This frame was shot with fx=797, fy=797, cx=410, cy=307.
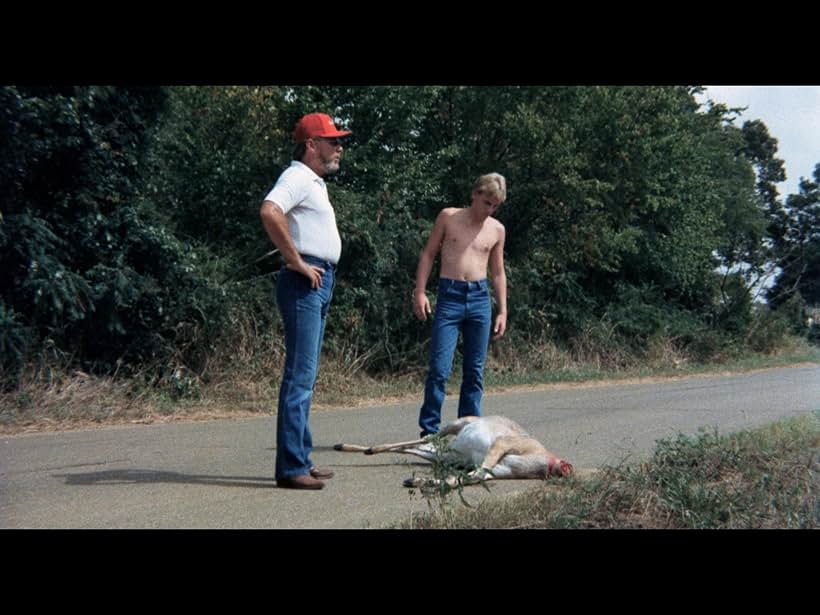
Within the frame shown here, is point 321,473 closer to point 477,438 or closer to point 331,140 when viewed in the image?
point 477,438

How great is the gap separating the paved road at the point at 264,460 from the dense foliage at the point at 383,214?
185cm

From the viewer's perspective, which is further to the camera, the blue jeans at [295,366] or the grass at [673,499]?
the blue jeans at [295,366]

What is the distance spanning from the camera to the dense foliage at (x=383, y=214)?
9133mm

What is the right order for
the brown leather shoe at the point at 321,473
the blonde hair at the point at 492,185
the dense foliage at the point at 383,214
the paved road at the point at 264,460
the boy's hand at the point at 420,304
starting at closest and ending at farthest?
the paved road at the point at 264,460, the brown leather shoe at the point at 321,473, the blonde hair at the point at 492,185, the boy's hand at the point at 420,304, the dense foliage at the point at 383,214

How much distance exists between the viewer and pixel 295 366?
5.09m

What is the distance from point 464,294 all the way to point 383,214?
7029 millimetres

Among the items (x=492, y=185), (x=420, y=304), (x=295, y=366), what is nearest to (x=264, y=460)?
(x=295, y=366)

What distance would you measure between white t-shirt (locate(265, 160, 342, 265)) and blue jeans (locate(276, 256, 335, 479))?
109mm

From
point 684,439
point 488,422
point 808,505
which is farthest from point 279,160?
point 808,505

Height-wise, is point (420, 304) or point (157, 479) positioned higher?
point (420, 304)

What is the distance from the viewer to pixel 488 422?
5.54 meters

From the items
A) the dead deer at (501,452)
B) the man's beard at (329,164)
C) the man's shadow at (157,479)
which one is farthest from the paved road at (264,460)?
the man's beard at (329,164)

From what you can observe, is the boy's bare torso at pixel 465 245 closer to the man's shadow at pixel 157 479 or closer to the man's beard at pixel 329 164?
the man's beard at pixel 329 164
